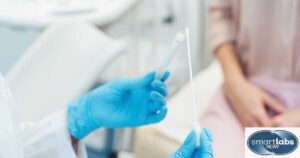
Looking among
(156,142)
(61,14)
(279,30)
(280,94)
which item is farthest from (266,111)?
(61,14)

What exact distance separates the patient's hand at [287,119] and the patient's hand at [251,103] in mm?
18

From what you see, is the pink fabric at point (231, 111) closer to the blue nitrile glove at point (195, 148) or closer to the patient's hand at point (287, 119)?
the patient's hand at point (287, 119)

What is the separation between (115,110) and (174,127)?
0.34 meters

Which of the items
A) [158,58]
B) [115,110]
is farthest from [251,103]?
[158,58]

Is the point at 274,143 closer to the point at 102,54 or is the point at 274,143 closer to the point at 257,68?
the point at 257,68

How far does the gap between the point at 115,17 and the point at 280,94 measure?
0.75 m

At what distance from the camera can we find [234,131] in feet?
3.72

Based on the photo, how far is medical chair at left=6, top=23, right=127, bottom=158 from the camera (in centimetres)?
132

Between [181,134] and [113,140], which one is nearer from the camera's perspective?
[181,134]

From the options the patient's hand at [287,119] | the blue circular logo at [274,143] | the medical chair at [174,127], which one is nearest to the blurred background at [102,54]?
the medical chair at [174,127]

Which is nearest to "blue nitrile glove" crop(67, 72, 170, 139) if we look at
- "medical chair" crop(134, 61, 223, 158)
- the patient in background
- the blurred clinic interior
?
the blurred clinic interior

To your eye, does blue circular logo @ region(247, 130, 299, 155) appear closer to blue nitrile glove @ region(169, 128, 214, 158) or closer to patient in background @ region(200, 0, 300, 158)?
blue nitrile glove @ region(169, 128, 214, 158)

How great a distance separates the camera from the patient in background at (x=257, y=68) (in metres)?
1.11

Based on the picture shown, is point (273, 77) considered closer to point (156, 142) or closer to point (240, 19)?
point (240, 19)
